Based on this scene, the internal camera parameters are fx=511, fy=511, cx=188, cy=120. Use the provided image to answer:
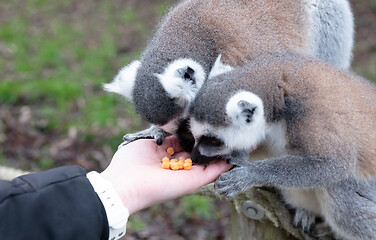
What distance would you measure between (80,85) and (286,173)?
5.30 meters

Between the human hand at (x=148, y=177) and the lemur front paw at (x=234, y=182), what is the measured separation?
7cm

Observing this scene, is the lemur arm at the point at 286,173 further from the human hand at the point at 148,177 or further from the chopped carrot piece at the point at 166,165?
the chopped carrot piece at the point at 166,165

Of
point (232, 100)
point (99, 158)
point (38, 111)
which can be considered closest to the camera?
point (232, 100)

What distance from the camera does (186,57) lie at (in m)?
3.49

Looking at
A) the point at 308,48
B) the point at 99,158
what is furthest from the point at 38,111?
the point at 308,48

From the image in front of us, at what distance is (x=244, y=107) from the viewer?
9.24ft

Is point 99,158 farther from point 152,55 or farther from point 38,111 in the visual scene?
point 152,55

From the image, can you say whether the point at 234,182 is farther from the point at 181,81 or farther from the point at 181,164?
the point at 181,81

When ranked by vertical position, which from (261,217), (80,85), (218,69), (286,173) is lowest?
(80,85)

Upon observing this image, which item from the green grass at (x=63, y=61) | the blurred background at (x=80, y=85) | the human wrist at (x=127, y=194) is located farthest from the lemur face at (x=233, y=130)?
the green grass at (x=63, y=61)

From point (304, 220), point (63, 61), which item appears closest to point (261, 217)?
point (304, 220)

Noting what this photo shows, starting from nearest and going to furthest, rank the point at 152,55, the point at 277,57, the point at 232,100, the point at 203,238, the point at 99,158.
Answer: the point at 232,100
the point at 277,57
the point at 152,55
the point at 203,238
the point at 99,158

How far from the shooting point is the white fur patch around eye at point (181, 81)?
3.21 m

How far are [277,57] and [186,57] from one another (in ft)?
2.02
